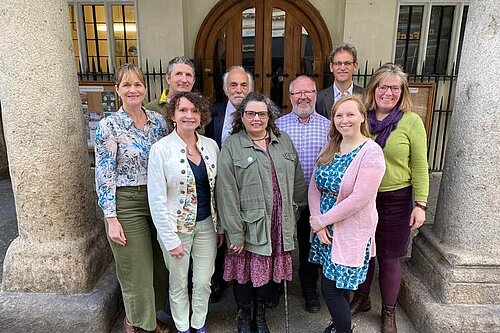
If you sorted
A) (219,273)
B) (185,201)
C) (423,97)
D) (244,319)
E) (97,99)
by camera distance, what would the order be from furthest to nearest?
(97,99) < (423,97) < (219,273) < (244,319) < (185,201)

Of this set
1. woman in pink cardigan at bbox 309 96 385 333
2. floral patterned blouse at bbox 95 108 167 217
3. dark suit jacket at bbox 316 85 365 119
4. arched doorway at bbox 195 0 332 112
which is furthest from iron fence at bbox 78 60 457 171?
woman in pink cardigan at bbox 309 96 385 333

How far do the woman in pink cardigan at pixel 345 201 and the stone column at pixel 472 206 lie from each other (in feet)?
2.45

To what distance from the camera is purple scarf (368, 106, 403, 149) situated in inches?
102

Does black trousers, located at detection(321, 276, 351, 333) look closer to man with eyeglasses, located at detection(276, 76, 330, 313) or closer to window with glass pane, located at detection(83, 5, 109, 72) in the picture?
man with eyeglasses, located at detection(276, 76, 330, 313)

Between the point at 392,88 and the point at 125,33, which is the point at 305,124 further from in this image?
the point at 125,33

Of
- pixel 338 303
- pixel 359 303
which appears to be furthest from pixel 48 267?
pixel 359 303

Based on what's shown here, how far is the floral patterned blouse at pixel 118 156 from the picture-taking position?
7.78 feet

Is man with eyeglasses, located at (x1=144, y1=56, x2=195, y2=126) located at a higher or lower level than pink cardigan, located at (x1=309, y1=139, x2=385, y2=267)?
higher

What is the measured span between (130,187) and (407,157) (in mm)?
1784

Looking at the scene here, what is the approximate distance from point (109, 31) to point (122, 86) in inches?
163

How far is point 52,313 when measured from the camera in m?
2.83

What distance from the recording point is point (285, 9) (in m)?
5.74

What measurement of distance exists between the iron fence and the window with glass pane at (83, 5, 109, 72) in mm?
128

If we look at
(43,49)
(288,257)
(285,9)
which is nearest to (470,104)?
(288,257)
